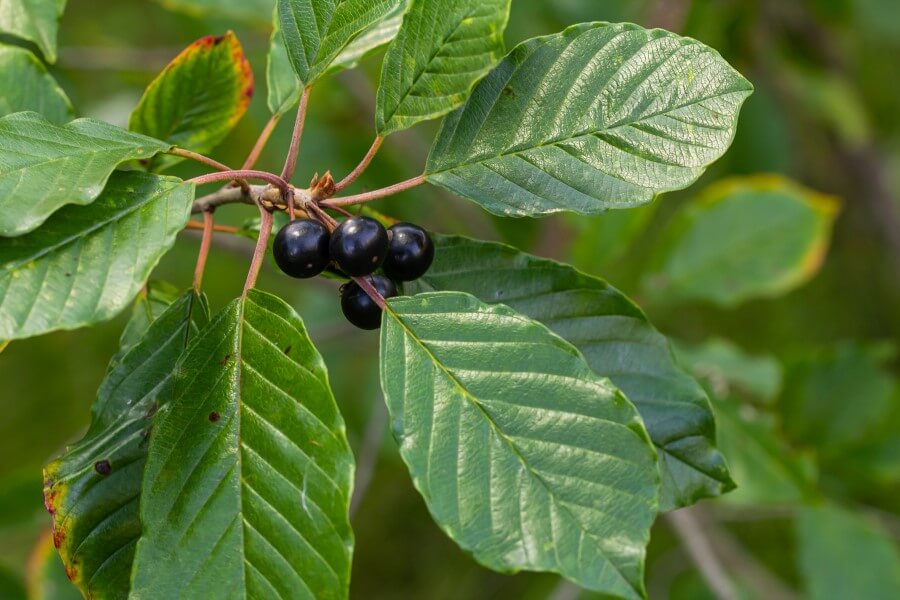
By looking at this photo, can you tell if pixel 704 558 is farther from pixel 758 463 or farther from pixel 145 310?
pixel 145 310

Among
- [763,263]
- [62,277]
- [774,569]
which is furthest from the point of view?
[774,569]

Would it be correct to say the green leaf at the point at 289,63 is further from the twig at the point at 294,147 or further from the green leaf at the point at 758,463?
the green leaf at the point at 758,463

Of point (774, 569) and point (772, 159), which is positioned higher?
point (772, 159)

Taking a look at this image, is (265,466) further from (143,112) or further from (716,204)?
(716,204)

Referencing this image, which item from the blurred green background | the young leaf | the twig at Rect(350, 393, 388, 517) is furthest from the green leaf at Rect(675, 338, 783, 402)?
the young leaf

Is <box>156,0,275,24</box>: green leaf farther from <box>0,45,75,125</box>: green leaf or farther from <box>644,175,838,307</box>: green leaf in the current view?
<box>644,175,838,307</box>: green leaf

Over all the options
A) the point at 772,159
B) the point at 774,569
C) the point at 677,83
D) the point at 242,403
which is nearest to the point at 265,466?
the point at 242,403

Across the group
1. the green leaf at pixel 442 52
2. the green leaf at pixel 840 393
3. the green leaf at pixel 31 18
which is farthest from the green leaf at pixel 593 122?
the green leaf at pixel 840 393
